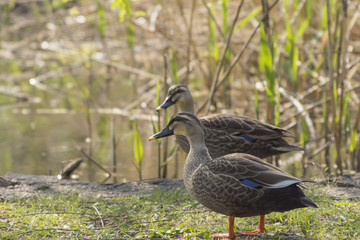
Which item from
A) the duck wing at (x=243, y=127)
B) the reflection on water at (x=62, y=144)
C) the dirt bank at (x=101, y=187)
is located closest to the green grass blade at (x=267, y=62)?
the duck wing at (x=243, y=127)

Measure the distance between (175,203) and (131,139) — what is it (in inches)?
126

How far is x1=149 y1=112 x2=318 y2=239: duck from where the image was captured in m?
3.83

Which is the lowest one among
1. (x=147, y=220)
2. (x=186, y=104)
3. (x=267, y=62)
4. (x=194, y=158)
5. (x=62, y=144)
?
(x=147, y=220)

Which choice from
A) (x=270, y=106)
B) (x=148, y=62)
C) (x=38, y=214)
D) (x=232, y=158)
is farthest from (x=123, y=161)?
(x=148, y=62)

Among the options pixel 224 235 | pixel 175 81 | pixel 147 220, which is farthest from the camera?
pixel 175 81

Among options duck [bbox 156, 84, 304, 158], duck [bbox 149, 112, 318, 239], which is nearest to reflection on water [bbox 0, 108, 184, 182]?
duck [bbox 156, 84, 304, 158]

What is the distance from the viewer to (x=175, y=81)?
244 inches

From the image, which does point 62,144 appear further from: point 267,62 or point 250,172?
point 250,172

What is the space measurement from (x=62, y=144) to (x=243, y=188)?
4587 mm

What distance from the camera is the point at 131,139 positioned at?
8.23 meters

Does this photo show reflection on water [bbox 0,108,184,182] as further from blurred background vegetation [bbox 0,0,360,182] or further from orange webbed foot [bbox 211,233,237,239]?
orange webbed foot [bbox 211,233,237,239]

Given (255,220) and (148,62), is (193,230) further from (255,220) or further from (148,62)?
(148,62)

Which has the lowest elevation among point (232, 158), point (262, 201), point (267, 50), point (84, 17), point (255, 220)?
point (255, 220)

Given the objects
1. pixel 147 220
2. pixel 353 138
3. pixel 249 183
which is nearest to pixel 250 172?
pixel 249 183
